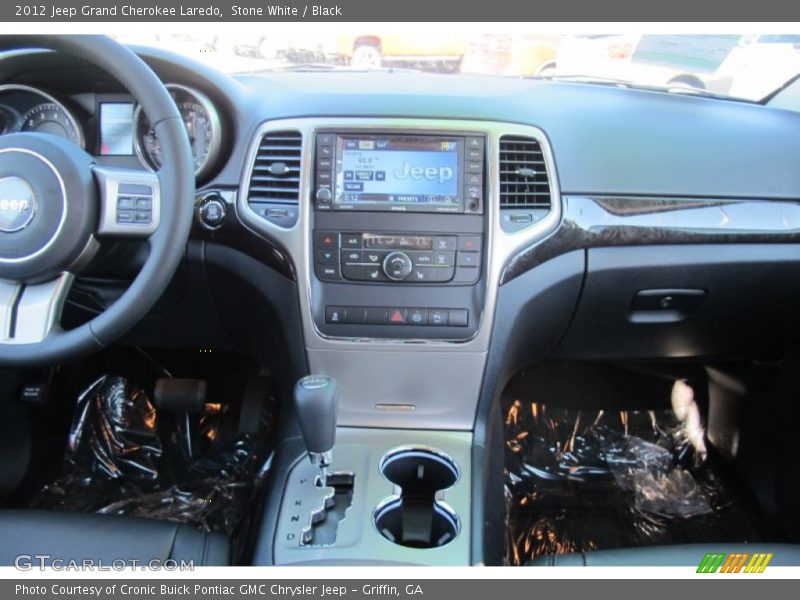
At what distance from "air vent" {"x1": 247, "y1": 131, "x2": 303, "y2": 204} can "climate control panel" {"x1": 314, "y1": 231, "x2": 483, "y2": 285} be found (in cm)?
13

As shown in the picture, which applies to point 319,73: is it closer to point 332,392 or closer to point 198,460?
point 332,392

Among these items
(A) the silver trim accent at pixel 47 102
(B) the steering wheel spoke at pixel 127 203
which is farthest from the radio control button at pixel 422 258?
(A) the silver trim accent at pixel 47 102

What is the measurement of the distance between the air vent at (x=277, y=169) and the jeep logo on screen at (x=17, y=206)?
0.48 metres

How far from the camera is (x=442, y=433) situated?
1.51 metres

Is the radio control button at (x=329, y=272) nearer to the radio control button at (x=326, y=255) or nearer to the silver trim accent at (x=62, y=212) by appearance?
the radio control button at (x=326, y=255)

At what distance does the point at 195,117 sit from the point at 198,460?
109 cm

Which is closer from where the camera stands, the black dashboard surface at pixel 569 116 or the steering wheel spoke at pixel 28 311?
the steering wheel spoke at pixel 28 311

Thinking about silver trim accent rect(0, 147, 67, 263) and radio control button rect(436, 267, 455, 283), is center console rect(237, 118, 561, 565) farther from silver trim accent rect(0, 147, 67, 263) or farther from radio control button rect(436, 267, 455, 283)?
silver trim accent rect(0, 147, 67, 263)

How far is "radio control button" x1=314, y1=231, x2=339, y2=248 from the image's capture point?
146 cm

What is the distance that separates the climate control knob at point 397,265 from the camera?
4.75 feet

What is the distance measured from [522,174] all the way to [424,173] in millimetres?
232

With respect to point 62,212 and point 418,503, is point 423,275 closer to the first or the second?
point 418,503

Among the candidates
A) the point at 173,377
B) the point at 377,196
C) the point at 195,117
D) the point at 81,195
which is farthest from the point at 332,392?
the point at 173,377

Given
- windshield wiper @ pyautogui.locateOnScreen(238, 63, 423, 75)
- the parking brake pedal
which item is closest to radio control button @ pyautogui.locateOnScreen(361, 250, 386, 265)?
windshield wiper @ pyautogui.locateOnScreen(238, 63, 423, 75)
